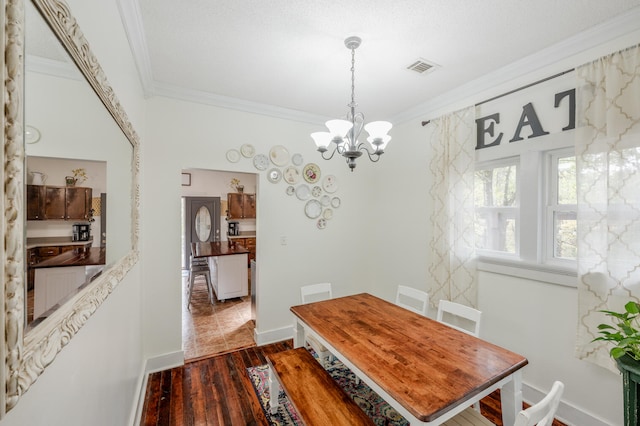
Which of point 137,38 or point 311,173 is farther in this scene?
point 311,173

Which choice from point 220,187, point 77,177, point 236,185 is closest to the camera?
point 77,177

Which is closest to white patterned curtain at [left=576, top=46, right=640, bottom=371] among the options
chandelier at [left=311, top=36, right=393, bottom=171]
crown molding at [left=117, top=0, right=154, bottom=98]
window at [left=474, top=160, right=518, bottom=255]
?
window at [left=474, top=160, right=518, bottom=255]

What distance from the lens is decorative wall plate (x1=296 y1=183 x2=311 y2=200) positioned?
3330 mm

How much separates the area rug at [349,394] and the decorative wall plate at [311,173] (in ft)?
6.81

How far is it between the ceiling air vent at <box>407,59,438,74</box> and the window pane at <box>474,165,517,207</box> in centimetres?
108

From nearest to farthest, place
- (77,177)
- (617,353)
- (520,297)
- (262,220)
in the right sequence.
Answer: (77,177), (617,353), (520,297), (262,220)

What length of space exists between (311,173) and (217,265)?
2.31 meters

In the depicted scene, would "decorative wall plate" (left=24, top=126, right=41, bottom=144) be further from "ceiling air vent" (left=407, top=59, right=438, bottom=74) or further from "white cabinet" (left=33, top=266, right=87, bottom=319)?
"ceiling air vent" (left=407, top=59, right=438, bottom=74)

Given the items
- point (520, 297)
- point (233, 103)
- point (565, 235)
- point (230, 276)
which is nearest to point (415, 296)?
point (520, 297)

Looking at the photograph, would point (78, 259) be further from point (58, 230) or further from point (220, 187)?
point (220, 187)

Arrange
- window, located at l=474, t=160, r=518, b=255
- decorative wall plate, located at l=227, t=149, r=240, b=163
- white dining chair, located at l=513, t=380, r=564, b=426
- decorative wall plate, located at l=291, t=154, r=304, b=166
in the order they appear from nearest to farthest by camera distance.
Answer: white dining chair, located at l=513, t=380, r=564, b=426 < window, located at l=474, t=160, r=518, b=255 < decorative wall plate, located at l=227, t=149, r=240, b=163 < decorative wall plate, located at l=291, t=154, r=304, b=166

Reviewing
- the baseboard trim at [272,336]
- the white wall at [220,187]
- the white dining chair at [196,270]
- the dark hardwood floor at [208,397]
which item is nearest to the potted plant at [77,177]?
the dark hardwood floor at [208,397]

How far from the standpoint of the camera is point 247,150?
3010mm

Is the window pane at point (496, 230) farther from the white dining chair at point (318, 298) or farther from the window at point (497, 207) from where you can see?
the white dining chair at point (318, 298)
